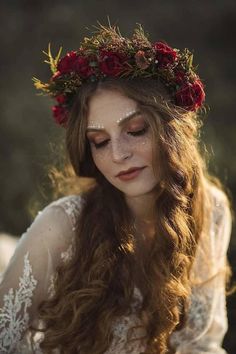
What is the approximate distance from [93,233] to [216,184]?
116cm

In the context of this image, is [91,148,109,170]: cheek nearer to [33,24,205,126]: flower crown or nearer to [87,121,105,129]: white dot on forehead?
[87,121,105,129]: white dot on forehead

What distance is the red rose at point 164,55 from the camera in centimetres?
250

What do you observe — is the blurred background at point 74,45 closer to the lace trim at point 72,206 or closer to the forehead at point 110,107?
the lace trim at point 72,206

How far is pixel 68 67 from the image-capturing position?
2514mm

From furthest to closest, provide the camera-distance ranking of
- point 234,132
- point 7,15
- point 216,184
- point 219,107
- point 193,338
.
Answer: point 7,15 → point 219,107 → point 234,132 → point 216,184 → point 193,338

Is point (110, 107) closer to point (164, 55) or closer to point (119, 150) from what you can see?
point (119, 150)

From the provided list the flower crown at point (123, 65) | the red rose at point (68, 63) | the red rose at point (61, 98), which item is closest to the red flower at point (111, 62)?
the flower crown at point (123, 65)

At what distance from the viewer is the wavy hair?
8.11ft

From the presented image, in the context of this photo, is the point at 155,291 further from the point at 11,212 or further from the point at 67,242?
the point at 11,212

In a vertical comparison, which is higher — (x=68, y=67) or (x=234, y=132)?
(x=68, y=67)

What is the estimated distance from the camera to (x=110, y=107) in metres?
2.43

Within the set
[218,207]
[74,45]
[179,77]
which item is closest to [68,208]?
[179,77]

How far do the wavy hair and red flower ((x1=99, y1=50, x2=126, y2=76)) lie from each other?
5 cm

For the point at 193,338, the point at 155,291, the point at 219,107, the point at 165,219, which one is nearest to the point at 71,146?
the point at 165,219
